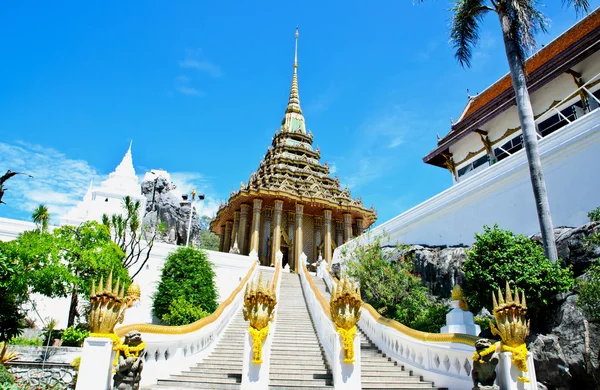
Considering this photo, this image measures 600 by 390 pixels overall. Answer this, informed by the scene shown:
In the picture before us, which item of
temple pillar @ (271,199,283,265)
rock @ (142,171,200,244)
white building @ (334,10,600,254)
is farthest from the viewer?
rock @ (142,171,200,244)

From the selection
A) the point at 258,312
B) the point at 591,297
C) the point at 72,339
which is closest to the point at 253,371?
the point at 258,312

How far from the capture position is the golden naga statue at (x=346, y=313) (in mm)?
7688

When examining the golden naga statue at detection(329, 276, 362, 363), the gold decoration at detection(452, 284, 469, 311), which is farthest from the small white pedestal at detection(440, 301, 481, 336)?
the golden naga statue at detection(329, 276, 362, 363)

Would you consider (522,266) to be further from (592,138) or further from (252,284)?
(252,284)

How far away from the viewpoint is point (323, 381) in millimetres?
8406

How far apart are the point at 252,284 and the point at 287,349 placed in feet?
11.4

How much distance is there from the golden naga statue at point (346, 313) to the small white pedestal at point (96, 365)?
3.91 metres

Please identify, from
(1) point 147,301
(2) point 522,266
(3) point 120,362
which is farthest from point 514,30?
(1) point 147,301

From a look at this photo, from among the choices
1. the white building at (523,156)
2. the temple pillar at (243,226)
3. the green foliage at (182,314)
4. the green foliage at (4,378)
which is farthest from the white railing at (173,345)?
the temple pillar at (243,226)

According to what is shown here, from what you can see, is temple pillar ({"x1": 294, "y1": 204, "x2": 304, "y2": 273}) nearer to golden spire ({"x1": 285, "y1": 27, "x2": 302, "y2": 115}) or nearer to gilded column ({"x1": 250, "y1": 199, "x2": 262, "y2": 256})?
gilded column ({"x1": 250, "y1": 199, "x2": 262, "y2": 256})

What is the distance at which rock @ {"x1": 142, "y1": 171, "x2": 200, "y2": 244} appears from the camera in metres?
37.1

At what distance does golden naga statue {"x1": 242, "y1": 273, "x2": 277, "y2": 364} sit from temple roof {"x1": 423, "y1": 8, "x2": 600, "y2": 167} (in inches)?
585

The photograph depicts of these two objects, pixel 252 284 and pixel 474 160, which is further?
pixel 474 160

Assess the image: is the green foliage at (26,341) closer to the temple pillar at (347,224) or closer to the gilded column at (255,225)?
the gilded column at (255,225)
